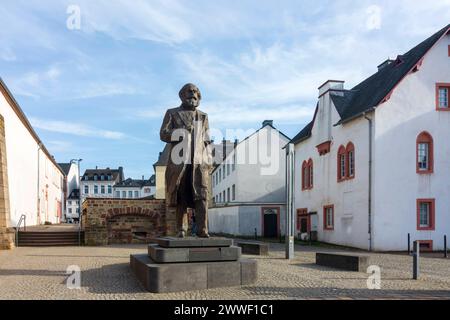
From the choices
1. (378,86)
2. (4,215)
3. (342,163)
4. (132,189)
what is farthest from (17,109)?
(132,189)

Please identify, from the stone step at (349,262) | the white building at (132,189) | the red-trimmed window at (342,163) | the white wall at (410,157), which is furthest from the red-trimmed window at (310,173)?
the white building at (132,189)

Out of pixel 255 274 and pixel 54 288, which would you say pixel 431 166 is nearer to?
pixel 255 274

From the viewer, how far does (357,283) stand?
9.11 meters

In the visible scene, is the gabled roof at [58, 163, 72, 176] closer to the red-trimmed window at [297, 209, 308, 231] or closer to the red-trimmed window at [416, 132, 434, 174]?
the red-trimmed window at [297, 209, 308, 231]

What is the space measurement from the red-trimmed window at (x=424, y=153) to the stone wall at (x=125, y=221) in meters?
11.9

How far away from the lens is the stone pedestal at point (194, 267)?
759 centimetres

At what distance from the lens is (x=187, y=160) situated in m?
9.36

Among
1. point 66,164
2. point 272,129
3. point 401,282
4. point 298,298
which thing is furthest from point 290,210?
point 66,164

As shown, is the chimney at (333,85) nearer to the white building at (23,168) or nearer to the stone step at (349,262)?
the white building at (23,168)

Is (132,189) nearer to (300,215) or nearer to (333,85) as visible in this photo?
(300,215)

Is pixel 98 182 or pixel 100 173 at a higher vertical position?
pixel 100 173

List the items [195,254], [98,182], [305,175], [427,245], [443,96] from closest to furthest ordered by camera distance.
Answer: [195,254] → [427,245] → [443,96] → [305,175] → [98,182]

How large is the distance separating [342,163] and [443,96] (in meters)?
6.17
